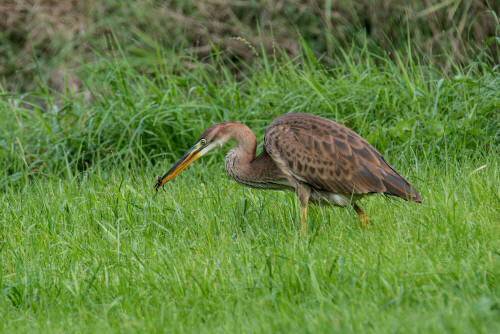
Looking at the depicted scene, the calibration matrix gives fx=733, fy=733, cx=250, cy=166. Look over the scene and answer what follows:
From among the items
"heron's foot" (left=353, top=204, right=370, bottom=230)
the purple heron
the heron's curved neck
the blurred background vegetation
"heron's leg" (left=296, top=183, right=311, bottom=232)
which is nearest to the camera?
"heron's foot" (left=353, top=204, right=370, bottom=230)

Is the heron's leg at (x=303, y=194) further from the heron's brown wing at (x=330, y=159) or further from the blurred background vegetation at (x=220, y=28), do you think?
the blurred background vegetation at (x=220, y=28)

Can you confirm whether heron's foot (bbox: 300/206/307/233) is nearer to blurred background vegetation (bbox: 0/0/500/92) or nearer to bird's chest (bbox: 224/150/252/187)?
bird's chest (bbox: 224/150/252/187)

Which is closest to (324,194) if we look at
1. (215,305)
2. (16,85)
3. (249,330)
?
(215,305)

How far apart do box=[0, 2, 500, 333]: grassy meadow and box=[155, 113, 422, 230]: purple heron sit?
0.52ft

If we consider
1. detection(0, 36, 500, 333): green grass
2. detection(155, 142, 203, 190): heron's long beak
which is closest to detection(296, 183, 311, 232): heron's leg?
detection(0, 36, 500, 333): green grass

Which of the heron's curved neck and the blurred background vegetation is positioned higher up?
the heron's curved neck

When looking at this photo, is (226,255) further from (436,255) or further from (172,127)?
(172,127)

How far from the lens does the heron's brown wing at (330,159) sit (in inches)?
202

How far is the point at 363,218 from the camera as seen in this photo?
504 centimetres

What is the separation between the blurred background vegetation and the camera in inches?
368

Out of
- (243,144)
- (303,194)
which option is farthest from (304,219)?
(243,144)

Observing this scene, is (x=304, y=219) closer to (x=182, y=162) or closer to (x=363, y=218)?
(x=363, y=218)

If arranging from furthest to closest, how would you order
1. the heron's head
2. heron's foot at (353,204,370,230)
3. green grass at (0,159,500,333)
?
the heron's head, heron's foot at (353,204,370,230), green grass at (0,159,500,333)

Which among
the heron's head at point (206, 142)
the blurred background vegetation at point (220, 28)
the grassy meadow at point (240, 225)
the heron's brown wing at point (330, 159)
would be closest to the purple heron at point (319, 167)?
the heron's brown wing at point (330, 159)
